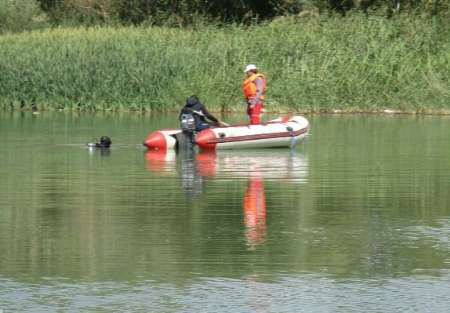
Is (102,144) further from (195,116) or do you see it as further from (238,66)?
(238,66)

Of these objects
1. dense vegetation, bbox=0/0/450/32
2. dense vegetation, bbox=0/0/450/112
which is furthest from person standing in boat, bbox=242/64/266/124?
dense vegetation, bbox=0/0/450/32

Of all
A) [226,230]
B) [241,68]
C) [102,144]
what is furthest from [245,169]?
[241,68]

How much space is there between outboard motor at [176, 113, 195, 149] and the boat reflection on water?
0.20 metres

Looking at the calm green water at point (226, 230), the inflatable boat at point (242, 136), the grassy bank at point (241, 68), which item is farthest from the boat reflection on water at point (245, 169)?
the grassy bank at point (241, 68)

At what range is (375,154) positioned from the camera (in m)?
24.8

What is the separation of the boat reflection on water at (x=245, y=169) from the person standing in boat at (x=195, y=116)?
57 centimetres

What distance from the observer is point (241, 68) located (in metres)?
38.9

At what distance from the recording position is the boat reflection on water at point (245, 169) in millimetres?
16938

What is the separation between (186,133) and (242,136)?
1022mm

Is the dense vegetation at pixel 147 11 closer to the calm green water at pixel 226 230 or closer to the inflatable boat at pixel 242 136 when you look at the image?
the inflatable boat at pixel 242 136

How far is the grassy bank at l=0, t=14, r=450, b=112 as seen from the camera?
3778cm

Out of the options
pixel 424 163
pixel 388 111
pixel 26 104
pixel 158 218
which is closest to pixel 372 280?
pixel 158 218

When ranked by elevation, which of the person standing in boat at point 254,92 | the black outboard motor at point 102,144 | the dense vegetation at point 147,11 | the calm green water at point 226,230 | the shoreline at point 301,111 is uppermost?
the dense vegetation at point 147,11

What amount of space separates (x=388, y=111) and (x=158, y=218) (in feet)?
74.0
